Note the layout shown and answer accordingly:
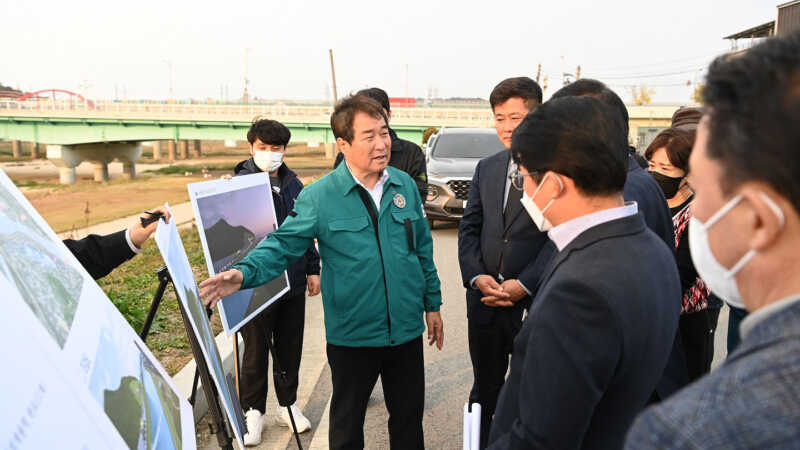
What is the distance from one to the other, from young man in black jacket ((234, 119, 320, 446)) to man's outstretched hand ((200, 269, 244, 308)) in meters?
1.24

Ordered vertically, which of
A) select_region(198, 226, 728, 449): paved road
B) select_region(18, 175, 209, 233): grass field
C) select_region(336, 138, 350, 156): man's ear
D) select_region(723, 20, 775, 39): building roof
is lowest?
select_region(18, 175, 209, 233): grass field

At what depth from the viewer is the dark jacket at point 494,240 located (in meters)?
3.54

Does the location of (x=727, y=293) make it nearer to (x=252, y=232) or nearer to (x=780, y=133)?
(x=780, y=133)

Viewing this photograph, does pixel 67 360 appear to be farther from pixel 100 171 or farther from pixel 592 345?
pixel 100 171

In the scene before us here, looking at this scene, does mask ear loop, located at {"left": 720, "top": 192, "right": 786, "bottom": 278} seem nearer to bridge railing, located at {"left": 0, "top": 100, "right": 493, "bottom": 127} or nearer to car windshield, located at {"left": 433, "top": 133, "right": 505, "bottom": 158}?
car windshield, located at {"left": 433, "top": 133, "right": 505, "bottom": 158}

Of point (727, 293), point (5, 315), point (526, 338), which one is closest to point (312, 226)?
point (526, 338)

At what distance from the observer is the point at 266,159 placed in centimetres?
444

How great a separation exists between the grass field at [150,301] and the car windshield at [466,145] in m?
5.25

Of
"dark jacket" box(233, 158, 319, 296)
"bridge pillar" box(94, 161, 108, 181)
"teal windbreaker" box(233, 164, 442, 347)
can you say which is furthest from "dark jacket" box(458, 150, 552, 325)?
"bridge pillar" box(94, 161, 108, 181)

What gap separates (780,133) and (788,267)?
190mm

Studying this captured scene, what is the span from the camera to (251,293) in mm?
3641

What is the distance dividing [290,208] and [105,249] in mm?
1722

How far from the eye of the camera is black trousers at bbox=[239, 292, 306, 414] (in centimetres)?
423

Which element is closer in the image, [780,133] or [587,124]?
[780,133]
